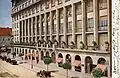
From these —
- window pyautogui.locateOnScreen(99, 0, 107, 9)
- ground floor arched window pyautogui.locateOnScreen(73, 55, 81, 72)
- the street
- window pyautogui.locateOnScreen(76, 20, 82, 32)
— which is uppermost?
window pyautogui.locateOnScreen(99, 0, 107, 9)

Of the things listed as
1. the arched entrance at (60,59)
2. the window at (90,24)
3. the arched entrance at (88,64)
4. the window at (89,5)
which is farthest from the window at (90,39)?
the arched entrance at (60,59)

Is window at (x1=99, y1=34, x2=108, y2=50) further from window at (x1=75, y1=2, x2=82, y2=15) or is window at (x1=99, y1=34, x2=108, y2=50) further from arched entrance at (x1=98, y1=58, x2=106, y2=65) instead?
window at (x1=75, y1=2, x2=82, y2=15)

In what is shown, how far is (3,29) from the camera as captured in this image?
293 feet

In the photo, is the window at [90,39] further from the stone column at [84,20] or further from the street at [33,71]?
the street at [33,71]

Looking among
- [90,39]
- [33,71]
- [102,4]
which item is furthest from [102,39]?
[33,71]

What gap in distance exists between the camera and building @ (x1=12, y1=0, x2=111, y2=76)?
29938mm

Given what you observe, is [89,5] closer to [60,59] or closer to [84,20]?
[84,20]

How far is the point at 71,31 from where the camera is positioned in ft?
127

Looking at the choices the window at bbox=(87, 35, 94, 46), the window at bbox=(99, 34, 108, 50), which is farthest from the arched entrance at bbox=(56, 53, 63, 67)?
the window at bbox=(99, 34, 108, 50)

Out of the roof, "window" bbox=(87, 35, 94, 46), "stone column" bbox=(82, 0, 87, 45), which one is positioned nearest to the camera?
"window" bbox=(87, 35, 94, 46)

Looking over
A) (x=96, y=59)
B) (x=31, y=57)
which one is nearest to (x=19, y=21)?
(x=31, y=57)

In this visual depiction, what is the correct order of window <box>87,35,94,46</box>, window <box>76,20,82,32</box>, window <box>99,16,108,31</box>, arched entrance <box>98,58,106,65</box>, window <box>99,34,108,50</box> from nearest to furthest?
arched entrance <box>98,58,106,65</box> < window <box>99,34,108,50</box> < window <box>99,16,108,31</box> < window <box>87,35,94,46</box> < window <box>76,20,82,32</box>

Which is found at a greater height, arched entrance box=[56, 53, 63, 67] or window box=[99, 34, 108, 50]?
window box=[99, 34, 108, 50]

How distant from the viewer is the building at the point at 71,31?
29938 mm
